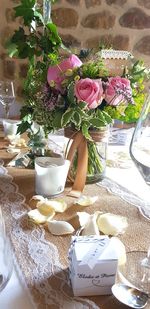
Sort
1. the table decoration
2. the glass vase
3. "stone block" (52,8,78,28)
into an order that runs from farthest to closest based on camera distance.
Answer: "stone block" (52,8,78,28)
the glass vase
the table decoration

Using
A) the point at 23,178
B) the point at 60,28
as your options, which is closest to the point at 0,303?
the point at 23,178

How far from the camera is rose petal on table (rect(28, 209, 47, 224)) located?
78 cm

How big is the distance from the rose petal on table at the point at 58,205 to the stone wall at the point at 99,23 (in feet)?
6.32

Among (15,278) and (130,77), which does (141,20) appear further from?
(15,278)

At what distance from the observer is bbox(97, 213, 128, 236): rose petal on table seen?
746 millimetres

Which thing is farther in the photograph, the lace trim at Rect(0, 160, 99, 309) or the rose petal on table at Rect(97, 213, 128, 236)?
the rose petal on table at Rect(97, 213, 128, 236)

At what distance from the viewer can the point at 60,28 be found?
2.62m

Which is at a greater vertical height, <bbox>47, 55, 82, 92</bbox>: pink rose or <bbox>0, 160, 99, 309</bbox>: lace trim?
<bbox>47, 55, 82, 92</bbox>: pink rose

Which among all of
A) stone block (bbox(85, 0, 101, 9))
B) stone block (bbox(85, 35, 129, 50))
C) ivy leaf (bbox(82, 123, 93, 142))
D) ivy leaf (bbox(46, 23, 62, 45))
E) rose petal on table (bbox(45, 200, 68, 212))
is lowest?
rose petal on table (bbox(45, 200, 68, 212))

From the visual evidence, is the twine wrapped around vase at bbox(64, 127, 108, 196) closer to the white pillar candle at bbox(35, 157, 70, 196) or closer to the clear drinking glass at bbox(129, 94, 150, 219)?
the white pillar candle at bbox(35, 157, 70, 196)

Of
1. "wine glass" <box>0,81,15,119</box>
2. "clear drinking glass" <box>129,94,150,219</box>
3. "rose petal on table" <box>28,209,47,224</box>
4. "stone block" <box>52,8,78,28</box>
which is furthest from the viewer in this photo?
"stone block" <box>52,8,78,28</box>

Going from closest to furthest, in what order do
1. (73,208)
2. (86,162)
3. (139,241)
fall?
(139,241) < (73,208) < (86,162)

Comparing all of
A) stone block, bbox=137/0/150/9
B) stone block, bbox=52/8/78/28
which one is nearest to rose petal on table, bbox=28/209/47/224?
stone block, bbox=52/8/78/28

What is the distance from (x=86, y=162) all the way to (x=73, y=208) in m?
0.16
